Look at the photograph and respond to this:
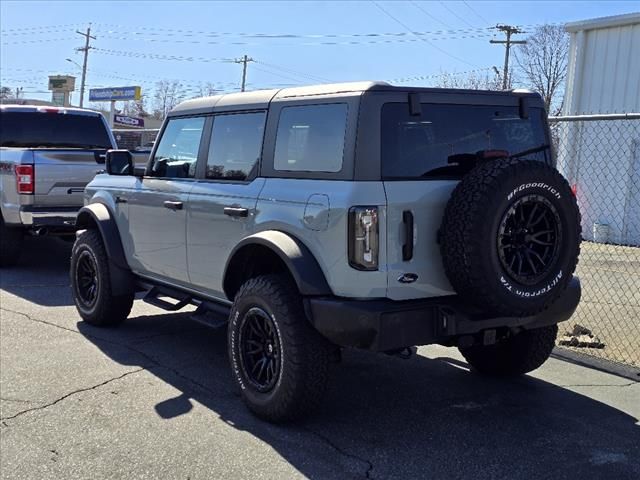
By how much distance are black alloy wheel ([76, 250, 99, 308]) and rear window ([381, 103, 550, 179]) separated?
357 cm

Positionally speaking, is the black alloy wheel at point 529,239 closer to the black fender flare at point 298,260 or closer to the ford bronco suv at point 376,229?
the ford bronco suv at point 376,229

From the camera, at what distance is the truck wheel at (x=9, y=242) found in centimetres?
920

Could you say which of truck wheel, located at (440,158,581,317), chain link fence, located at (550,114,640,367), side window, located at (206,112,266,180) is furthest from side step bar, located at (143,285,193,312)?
chain link fence, located at (550,114,640,367)

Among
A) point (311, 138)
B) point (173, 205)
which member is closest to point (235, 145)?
point (173, 205)

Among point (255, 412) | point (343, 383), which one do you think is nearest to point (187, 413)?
point (255, 412)

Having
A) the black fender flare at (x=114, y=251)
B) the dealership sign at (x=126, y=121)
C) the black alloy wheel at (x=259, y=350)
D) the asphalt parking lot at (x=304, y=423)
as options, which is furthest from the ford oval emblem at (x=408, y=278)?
the dealership sign at (x=126, y=121)

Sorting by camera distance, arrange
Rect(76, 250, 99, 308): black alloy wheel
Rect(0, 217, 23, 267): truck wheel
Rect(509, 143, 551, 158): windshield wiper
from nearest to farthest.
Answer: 1. Rect(509, 143, 551, 158): windshield wiper
2. Rect(76, 250, 99, 308): black alloy wheel
3. Rect(0, 217, 23, 267): truck wheel

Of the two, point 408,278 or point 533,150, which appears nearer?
point 408,278

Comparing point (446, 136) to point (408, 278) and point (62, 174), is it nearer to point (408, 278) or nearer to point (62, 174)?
point (408, 278)

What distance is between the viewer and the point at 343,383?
16.3 feet

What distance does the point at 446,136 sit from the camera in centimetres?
408

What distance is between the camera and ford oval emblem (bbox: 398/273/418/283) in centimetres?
377

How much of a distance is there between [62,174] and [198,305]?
4.34 meters

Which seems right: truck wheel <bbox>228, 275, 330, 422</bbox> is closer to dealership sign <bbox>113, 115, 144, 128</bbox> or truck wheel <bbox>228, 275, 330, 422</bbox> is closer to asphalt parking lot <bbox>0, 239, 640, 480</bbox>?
asphalt parking lot <bbox>0, 239, 640, 480</bbox>
